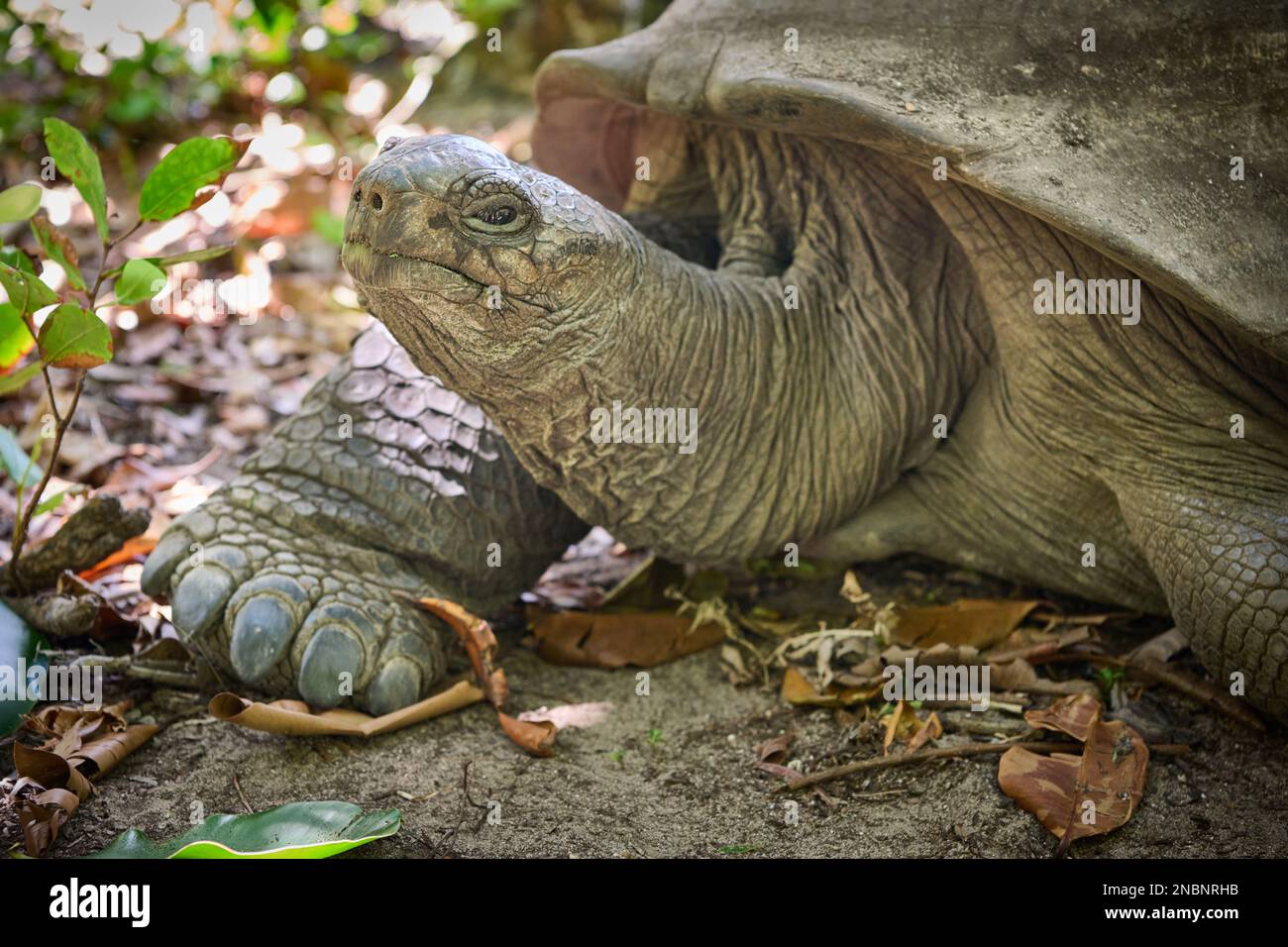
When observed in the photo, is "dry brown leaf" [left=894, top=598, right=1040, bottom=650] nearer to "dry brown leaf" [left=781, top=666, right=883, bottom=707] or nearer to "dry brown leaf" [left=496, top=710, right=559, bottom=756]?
"dry brown leaf" [left=781, top=666, right=883, bottom=707]

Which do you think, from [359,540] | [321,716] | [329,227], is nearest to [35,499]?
[359,540]

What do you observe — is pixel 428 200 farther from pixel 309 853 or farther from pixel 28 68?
pixel 28 68

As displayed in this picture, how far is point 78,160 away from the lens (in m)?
2.74

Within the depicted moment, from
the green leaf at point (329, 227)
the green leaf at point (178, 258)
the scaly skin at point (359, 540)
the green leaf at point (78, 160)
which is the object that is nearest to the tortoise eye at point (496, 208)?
the green leaf at point (178, 258)

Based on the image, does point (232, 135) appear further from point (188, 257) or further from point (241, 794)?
point (241, 794)

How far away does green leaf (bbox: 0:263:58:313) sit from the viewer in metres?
2.57

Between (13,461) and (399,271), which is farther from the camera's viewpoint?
(13,461)

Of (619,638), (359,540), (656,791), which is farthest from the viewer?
(619,638)

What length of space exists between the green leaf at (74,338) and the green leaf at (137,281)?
12 centimetres

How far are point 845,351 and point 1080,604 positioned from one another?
0.92 metres

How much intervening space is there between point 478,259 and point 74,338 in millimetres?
993

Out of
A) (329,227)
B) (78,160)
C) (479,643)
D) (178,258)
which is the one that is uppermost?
(329,227)

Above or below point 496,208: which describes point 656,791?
below

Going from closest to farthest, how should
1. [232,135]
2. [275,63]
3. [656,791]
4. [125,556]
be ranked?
[656,791] < [125,556] < [232,135] < [275,63]
